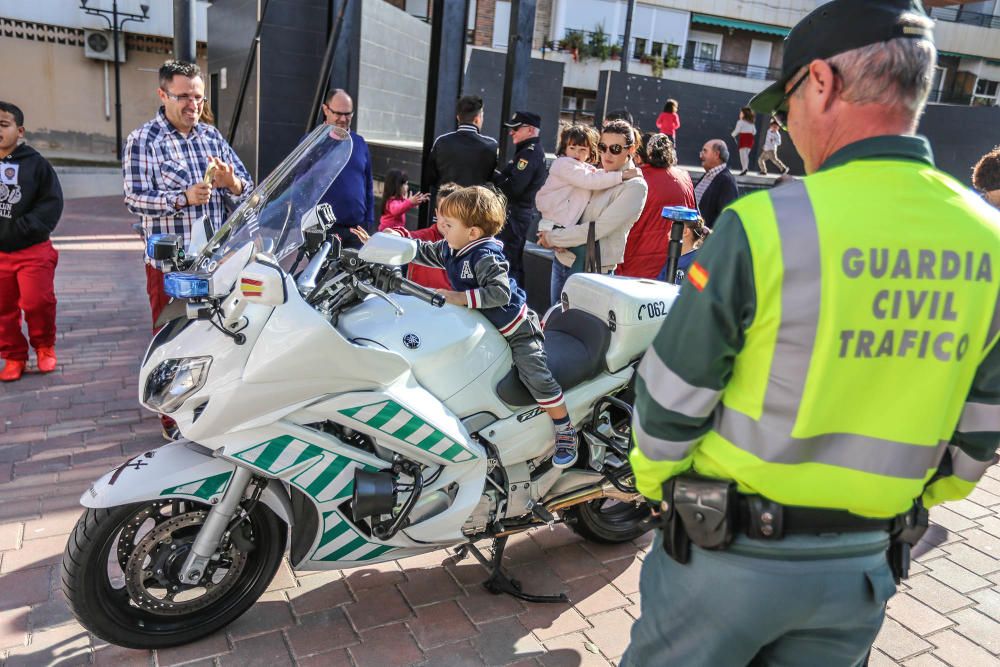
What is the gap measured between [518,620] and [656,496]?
61.6 inches

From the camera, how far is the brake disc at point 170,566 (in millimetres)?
2482

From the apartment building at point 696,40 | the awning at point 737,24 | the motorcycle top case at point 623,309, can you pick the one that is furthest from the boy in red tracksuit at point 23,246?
the awning at point 737,24

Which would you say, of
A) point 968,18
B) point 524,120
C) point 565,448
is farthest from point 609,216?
point 968,18

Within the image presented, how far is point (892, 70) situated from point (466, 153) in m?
4.67

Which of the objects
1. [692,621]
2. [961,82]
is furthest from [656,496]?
[961,82]

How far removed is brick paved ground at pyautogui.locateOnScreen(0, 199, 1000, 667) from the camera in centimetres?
265

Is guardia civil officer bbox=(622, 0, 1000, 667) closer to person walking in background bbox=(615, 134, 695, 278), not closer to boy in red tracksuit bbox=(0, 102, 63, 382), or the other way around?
person walking in background bbox=(615, 134, 695, 278)

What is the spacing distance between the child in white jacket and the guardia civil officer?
363 cm

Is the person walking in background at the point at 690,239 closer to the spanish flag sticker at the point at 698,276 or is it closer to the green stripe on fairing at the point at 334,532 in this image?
the green stripe on fairing at the point at 334,532

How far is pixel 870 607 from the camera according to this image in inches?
57.1

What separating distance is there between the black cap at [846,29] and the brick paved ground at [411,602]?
215 cm

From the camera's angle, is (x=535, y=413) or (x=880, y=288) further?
(x=535, y=413)

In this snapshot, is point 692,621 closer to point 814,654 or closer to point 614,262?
point 814,654

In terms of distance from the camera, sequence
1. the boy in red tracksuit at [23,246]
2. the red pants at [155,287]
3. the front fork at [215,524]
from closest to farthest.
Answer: the front fork at [215,524], the red pants at [155,287], the boy in red tracksuit at [23,246]
